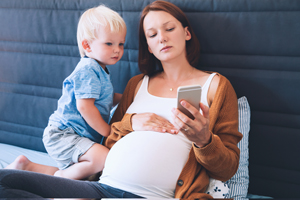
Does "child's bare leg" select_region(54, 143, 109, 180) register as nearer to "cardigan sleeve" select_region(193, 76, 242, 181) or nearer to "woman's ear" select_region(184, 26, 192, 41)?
"cardigan sleeve" select_region(193, 76, 242, 181)

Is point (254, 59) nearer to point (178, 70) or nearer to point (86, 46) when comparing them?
point (178, 70)

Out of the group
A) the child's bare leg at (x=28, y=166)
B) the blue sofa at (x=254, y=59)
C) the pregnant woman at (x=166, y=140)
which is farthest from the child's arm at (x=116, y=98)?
the child's bare leg at (x=28, y=166)

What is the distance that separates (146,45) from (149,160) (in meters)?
0.69

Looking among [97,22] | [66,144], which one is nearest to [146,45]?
[97,22]

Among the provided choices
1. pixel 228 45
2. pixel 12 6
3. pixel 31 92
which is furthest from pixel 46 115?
pixel 228 45

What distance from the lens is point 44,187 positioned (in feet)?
3.79

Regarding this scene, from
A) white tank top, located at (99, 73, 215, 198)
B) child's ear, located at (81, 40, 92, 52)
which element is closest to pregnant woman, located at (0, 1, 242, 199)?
white tank top, located at (99, 73, 215, 198)

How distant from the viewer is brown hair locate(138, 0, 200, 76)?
1440mm

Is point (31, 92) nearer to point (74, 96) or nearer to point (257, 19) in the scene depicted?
point (74, 96)

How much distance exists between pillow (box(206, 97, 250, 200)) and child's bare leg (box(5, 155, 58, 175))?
3.03 feet

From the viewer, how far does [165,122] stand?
134cm

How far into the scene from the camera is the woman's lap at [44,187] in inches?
42.7

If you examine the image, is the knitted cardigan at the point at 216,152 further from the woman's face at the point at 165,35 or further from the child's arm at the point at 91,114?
the woman's face at the point at 165,35

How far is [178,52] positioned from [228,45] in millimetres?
298
